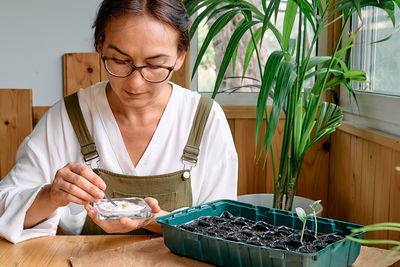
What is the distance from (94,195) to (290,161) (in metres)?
1.00

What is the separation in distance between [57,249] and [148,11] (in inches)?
28.4

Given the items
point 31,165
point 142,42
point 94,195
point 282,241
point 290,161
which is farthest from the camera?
Answer: point 290,161

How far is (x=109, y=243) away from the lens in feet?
4.07

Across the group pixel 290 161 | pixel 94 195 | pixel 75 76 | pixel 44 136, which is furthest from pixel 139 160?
pixel 75 76

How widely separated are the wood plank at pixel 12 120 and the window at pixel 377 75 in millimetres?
1500

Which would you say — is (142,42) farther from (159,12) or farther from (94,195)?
(94,195)

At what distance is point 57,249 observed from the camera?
3.97ft

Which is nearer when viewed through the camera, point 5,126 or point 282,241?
Result: point 282,241

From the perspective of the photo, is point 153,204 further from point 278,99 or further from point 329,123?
point 329,123

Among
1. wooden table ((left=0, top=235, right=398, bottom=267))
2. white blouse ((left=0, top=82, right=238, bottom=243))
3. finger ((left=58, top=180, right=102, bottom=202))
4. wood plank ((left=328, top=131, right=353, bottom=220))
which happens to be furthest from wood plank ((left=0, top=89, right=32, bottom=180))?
wood plank ((left=328, top=131, right=353, bottom=220))

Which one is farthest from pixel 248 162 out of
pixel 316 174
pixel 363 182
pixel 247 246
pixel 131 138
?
pixel 247 246

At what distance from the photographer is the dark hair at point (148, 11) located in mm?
1436

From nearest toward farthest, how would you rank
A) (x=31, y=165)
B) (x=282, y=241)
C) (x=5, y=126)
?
(x=282, y=241)
(x=31, y=165)
(x=5, y=126)

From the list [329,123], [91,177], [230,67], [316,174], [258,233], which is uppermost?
[230,67]
